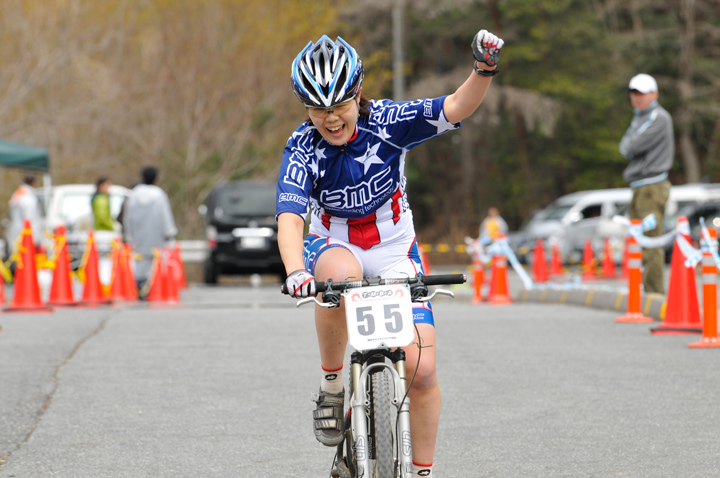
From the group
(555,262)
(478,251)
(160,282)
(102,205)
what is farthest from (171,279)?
(555,262)

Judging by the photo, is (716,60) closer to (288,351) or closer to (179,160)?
(179,160)

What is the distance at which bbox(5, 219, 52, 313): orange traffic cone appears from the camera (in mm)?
13352

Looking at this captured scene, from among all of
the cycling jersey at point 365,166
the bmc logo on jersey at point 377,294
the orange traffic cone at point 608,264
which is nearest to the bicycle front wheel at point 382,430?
the bmc logo on jersey at point 377,294

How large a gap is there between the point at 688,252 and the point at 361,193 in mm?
6259

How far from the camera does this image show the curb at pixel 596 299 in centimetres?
1180

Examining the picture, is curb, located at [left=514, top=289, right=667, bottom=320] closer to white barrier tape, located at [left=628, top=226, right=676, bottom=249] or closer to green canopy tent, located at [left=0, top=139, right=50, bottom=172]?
white barrier tape, located at [left=628, top=226, right=676, bottom=249]

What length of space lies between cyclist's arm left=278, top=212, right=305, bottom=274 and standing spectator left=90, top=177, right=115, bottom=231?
519 inches

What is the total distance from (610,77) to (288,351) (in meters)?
32.4

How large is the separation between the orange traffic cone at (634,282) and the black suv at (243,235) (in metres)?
9.12

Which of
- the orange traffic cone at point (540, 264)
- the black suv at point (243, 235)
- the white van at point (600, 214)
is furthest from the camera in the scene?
the white van at point (600, 214)

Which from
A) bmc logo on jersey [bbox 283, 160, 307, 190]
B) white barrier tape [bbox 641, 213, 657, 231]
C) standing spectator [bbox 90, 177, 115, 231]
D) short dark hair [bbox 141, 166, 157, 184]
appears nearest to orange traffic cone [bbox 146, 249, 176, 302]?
short dark hair [bbox 141, 166, 157, 184]

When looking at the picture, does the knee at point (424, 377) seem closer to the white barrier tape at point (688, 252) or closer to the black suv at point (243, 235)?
the white barrier tape at point (688, 252)

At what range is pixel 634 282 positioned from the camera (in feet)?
37.2

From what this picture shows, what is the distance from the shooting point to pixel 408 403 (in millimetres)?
4055
